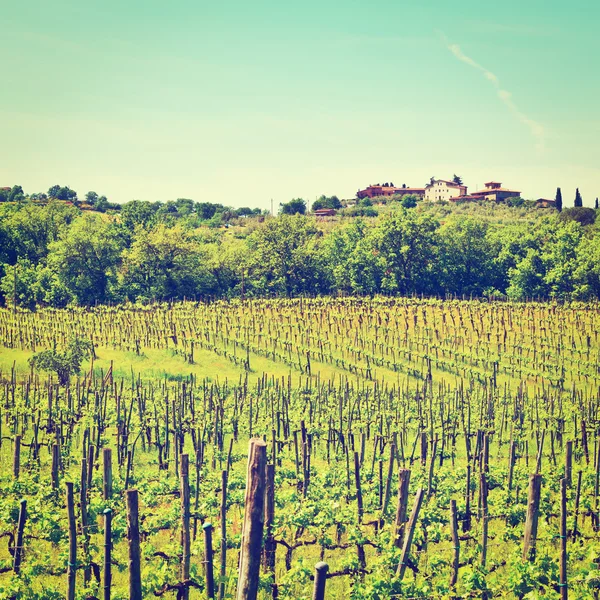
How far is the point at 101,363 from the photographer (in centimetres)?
3347

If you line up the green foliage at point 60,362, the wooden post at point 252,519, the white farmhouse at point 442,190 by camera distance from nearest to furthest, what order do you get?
the wooden post at point 252,519
the green foliage at point 60,362
the white farmhouse at point 442,190

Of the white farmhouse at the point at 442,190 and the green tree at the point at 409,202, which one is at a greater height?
the white farmhouse at the point at 442,190

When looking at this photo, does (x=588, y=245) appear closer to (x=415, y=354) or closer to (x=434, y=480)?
(x=415, y=354)

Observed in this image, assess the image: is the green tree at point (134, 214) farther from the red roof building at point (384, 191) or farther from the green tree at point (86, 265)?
the red roof building at point (384, 191)

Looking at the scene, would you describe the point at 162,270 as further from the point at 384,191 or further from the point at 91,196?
the point at 91,196

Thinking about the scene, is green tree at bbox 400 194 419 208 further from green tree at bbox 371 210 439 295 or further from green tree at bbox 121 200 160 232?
green tree at bbox 121 200 160 232

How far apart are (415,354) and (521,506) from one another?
21.8 m

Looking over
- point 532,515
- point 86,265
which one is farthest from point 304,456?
point 86,265

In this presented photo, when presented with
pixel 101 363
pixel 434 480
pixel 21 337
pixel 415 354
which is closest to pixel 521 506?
pixel 434 480

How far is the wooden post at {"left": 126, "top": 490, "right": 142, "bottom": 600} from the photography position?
27.7 ft

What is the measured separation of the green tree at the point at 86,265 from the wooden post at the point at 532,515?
47.3 meters

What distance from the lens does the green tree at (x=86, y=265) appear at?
54406 millimetres

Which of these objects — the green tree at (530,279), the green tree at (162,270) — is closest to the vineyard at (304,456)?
the green tree at (530,279)

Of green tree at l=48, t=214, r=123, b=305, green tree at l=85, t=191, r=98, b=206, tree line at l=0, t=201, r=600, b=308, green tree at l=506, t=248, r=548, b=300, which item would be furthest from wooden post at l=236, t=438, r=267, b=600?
green tree at l=85, t=191, r=98, b=206
